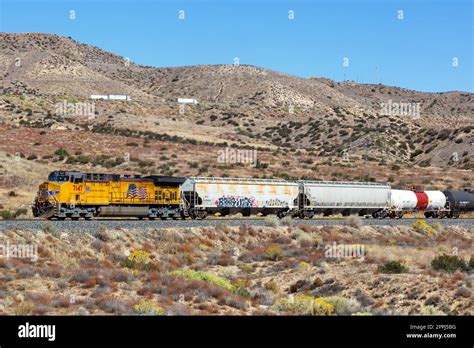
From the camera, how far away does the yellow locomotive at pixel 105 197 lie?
36.1 metres

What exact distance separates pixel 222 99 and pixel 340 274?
462ft

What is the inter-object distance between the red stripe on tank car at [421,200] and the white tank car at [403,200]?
31 centimetres

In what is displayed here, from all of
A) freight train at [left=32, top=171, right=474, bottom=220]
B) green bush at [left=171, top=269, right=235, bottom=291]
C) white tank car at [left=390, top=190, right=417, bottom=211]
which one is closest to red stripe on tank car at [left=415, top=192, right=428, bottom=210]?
freight train at [left=32, top=171, right=474, bottom=220]

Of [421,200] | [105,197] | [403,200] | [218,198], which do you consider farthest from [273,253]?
[421,200]

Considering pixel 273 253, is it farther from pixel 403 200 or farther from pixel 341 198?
pixel 403 200

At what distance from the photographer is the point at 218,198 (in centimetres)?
4362

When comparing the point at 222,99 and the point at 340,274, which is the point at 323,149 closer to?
the point at 222,99

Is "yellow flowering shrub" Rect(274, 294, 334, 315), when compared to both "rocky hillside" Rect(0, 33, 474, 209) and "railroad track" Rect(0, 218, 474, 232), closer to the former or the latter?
"railroad track" Rect(0, 218, 474, 232)

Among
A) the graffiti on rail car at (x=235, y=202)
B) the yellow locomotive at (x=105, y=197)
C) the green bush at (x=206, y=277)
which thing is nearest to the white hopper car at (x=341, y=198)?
the graffiti on rail car at (x=235, y=202)

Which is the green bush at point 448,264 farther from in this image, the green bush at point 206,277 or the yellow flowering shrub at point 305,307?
the green bush at point 206,277

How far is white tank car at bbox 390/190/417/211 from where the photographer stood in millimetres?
52156

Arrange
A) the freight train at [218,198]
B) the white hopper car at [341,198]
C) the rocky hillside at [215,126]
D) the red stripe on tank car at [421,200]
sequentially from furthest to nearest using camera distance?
the rocky hillside at [215,126], the red stripe on tank car at [421,200], the white hopper car at [341,198], the freight train at [218,198]
